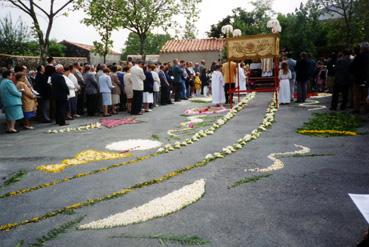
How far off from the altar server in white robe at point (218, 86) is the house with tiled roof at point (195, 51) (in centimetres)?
2536

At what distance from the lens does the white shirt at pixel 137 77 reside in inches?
589

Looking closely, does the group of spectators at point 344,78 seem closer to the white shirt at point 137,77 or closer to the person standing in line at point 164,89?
the person standing in line at point 164,89

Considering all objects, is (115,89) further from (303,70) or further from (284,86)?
(303,70)

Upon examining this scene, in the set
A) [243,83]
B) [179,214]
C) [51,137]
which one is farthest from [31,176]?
[243,83]

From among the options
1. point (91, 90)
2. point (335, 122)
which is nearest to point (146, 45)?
point (91, 90)

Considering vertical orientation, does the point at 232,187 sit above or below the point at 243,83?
below

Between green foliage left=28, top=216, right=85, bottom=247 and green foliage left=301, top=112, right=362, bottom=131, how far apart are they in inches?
279

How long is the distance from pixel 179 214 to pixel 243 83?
53.9 feet

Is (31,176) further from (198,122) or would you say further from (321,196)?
(198,122)

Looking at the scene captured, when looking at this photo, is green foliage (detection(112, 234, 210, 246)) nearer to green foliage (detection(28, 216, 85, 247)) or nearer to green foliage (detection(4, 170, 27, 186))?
green foliage (detection(28, 216, 85, 247))

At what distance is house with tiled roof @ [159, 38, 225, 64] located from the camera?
42.0 metres

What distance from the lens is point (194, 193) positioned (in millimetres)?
5449

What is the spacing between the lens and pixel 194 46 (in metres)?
43.3

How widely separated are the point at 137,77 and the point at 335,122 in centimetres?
782
